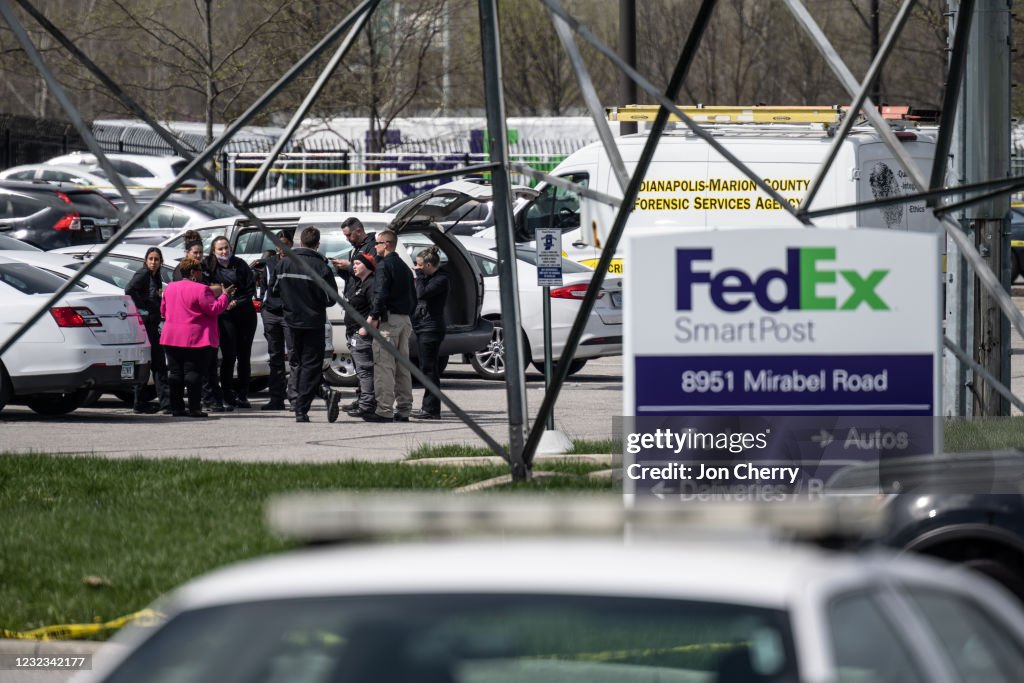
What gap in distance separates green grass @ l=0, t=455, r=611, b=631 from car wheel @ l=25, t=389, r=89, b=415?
4.15m

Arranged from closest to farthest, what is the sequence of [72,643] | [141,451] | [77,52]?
[72,643], [77,52], [141,451]

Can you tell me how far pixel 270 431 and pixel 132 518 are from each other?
16.3ft

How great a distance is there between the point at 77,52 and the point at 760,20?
3830 cm

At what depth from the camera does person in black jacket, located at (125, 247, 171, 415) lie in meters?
16.0

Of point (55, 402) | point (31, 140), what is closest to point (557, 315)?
point (55, 402)

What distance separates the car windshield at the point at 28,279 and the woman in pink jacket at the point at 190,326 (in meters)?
1.03

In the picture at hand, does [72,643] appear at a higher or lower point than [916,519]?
lower

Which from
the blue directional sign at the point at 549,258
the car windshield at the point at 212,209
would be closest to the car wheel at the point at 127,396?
the blue directional sign at the point at 549,258

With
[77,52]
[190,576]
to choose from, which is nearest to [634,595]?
[190,576]

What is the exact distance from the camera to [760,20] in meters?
45.7

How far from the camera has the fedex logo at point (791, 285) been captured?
720cm

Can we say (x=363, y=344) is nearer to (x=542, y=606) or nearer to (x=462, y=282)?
(x=462, y=282)

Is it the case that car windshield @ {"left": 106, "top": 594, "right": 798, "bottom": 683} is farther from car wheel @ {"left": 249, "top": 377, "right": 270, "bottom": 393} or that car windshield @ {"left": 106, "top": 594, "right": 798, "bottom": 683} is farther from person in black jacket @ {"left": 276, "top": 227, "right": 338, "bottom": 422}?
car wheel @ {"left": 249, "top": 377, "right": 270, "bottom": 393}

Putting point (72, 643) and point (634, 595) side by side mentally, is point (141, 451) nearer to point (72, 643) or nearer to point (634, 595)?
point (72, 643)
